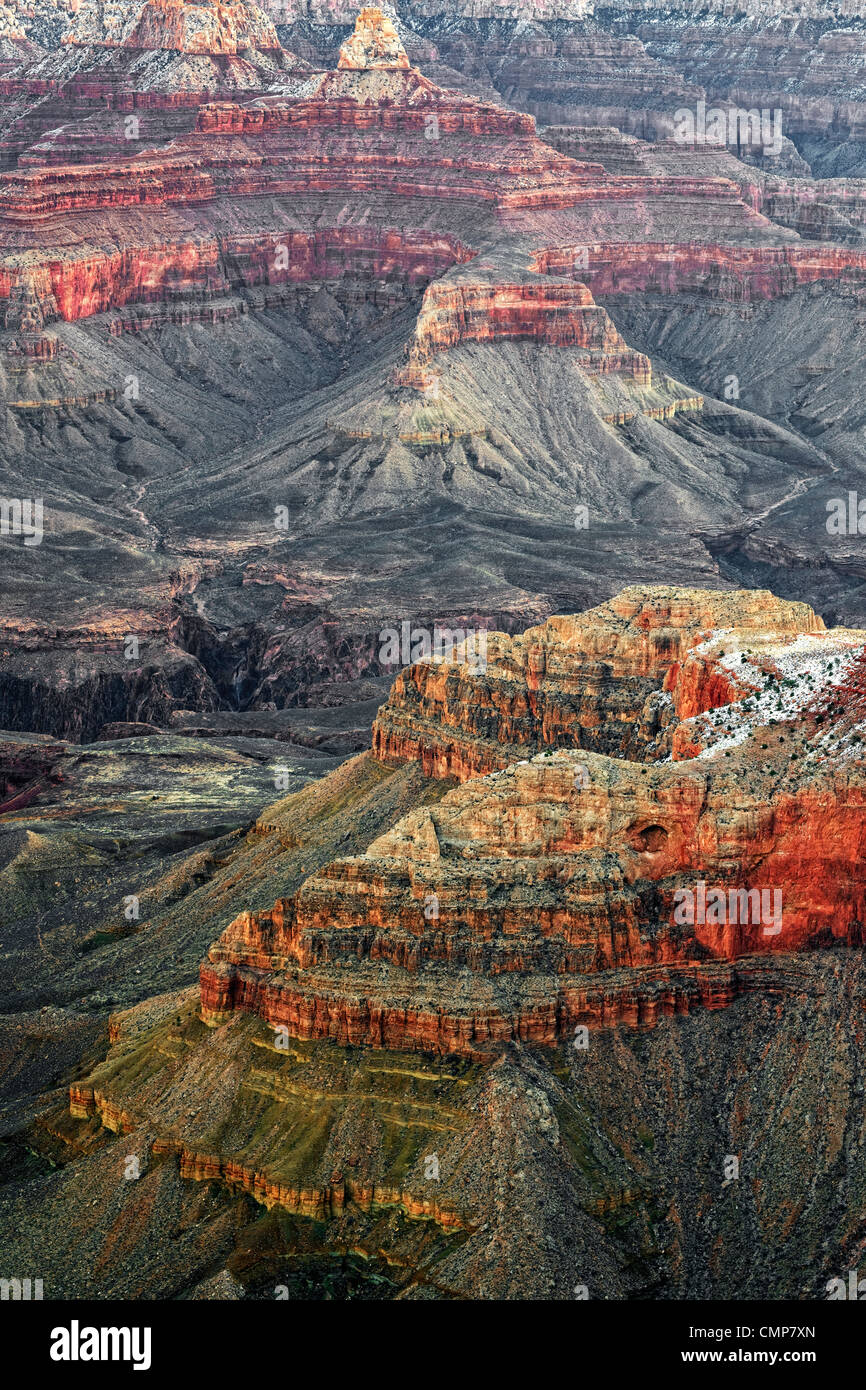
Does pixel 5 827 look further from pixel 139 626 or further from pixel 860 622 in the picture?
pixel 860 622

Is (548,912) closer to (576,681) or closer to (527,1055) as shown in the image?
(527,1055)

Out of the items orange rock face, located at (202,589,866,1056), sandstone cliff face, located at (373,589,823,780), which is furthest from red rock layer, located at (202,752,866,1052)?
sandstone cliff face, located at (373,589,823,780)

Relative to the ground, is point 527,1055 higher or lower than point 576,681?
lower

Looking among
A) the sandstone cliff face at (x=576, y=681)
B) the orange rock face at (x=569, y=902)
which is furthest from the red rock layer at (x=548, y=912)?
the sandstone cliff face at (x=576, y=681)

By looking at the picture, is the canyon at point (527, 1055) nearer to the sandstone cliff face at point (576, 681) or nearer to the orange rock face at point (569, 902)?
the orange rock face at point (569, 902)

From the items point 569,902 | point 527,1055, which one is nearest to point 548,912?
point 569,902

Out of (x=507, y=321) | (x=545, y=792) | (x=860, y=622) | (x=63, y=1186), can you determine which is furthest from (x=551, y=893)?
(x=507, y=321)

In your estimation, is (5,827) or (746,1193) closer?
(746,1193)

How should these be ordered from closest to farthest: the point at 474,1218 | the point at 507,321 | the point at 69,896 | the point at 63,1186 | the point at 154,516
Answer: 1. the point at 474,1218
2. the point at 63,1186
3. the point at 69,896
4. the point at 154,516
5. the point at 507,321
